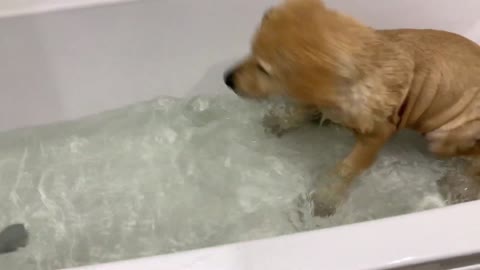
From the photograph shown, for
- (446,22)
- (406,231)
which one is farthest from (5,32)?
(446,22)

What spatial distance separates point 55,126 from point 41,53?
0.22m

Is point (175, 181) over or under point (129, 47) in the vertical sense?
under

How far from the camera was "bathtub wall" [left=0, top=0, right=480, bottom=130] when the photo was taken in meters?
1.43

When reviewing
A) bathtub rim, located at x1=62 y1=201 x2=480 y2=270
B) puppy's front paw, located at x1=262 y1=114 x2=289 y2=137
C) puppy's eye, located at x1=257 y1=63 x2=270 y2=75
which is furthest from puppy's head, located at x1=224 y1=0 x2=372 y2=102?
puppy's front paw, located at x1=262 y1=114 x2=289 y2=137

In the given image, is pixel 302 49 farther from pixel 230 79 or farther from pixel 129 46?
pixel 129 46

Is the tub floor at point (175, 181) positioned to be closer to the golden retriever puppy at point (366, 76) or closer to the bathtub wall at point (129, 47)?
the bathtub wall at point (129, 47)

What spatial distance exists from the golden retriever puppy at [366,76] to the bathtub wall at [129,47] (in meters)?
0.32

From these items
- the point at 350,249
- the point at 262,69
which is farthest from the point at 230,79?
the point at 350,249

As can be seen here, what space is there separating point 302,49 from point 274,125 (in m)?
0.52

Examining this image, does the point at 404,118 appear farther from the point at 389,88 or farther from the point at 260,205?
A: the point at 260,205

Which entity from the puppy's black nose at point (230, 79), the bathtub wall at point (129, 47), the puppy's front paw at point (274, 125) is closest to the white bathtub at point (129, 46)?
the bathtub wall at point (129, 47)

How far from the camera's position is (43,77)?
150 cm

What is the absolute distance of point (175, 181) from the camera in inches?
59.7

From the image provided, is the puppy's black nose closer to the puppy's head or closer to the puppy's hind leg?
the puppy's head
